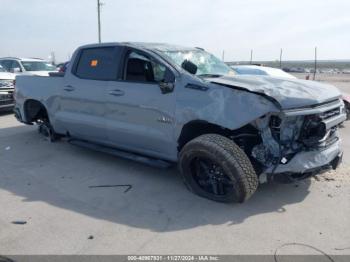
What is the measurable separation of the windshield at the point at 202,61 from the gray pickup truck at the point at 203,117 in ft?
0.07

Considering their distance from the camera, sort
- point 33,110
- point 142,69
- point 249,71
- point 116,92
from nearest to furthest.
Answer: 1. point 142,69
2. point 116,92
3. point 33,110
4. point 249,71

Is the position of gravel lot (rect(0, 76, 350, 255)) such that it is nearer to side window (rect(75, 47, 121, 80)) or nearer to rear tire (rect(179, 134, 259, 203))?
rear tire (rect(179, 134, 259, 203))

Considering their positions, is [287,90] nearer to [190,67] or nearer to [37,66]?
[190,67]

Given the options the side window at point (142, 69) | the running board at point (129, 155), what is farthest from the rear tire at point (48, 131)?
the side window at point (142, 69)

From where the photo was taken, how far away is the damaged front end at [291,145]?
4.10 metres

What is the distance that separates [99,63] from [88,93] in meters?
0.48

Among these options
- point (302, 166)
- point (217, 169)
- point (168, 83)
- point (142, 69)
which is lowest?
point (217, 169)

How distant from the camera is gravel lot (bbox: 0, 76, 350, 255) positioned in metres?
3.44

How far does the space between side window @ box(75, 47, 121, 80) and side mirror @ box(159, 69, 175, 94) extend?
991mm

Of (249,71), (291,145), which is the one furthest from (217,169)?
(249,71)

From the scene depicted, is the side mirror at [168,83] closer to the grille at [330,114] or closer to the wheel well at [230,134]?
the wheel well at [230,134]

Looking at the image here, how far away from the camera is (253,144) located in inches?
176

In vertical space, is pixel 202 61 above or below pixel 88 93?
above

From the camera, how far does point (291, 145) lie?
4188 mm
